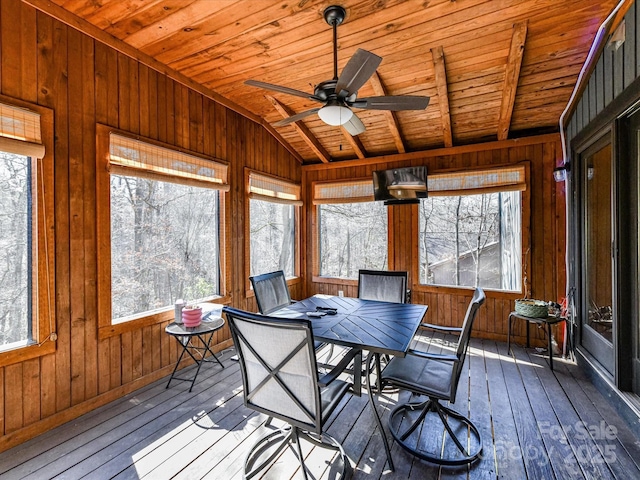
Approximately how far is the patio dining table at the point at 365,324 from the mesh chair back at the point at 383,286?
0.34 meters

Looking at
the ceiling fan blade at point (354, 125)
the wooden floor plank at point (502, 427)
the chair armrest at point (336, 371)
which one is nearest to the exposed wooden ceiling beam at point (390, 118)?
the ceiling fan blade at point (354, 125)

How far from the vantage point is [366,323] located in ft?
7.61

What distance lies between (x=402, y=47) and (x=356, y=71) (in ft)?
4.30

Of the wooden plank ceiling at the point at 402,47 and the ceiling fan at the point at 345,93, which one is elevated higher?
the wooden plank ceiling at the point at 402,47

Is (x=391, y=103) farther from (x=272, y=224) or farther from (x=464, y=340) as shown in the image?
(x=272, y=224)

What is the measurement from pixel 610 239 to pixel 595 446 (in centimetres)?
166

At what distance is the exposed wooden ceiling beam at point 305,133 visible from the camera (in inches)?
150

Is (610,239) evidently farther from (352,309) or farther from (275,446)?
(275,446)

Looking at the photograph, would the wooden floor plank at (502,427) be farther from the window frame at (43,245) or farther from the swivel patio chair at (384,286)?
the window frame at (43,245)

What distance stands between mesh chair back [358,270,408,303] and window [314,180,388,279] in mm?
1384

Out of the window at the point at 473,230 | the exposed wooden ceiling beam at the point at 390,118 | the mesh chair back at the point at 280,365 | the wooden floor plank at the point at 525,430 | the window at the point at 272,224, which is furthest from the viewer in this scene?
the window at the point at 272,224

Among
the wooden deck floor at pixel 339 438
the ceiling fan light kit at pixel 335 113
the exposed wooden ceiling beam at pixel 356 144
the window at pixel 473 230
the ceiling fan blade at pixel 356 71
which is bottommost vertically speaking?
the wooden deck floor at pixel 339 438

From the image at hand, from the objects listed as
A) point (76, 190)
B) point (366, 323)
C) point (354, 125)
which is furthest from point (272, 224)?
point (366, 323)

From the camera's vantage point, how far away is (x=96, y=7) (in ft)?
7.50
